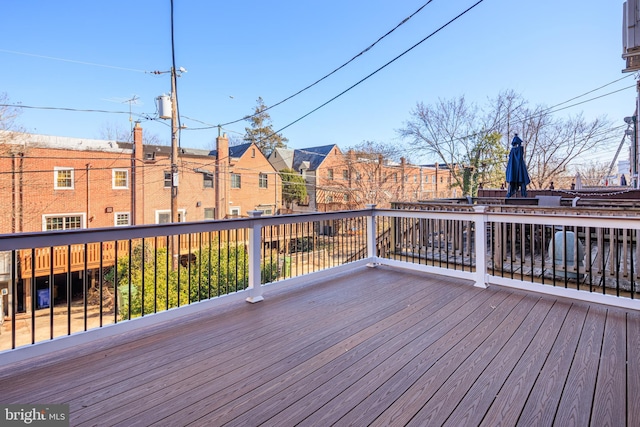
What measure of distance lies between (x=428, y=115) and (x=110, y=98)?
15665mm

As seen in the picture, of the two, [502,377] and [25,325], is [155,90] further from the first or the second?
[502,377]

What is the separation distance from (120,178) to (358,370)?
16.9 meters

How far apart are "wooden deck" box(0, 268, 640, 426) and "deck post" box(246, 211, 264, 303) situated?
0.28 meters

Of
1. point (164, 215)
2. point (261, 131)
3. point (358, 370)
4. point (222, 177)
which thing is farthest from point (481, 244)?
point (261, 131)

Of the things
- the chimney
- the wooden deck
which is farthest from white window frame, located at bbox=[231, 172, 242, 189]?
the wooden deck

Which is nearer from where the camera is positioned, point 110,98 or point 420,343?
point 420,343

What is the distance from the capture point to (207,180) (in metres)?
18.6

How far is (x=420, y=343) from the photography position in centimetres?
235

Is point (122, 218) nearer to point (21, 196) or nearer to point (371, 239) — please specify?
point (21, 196)

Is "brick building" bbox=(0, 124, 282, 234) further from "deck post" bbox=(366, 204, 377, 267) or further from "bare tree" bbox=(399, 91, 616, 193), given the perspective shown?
"bare tree" bbox=(399, 91, 616, 193)

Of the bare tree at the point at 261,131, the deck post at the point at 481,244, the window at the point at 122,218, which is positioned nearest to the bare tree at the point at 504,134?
the deck post at the point at 481,244

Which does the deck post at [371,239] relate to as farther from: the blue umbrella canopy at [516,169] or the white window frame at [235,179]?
the white window frame at [235,179]

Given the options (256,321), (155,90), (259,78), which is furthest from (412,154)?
(256,321)

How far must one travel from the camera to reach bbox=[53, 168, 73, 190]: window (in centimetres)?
1377
